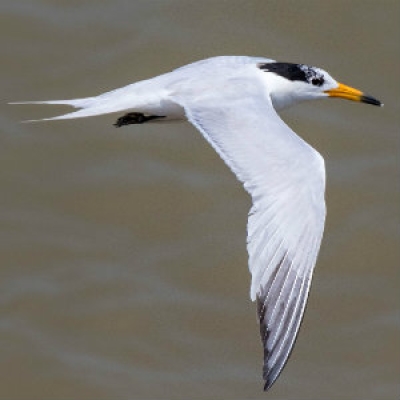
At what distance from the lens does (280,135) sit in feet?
24.1

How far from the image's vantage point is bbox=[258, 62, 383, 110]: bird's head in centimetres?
812

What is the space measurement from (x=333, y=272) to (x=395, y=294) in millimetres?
337

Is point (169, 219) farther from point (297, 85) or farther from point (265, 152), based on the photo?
point (265, 152)

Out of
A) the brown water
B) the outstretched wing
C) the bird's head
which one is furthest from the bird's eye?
the brown water

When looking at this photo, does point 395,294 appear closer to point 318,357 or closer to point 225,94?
point 318,357

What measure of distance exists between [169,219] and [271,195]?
7.70ft

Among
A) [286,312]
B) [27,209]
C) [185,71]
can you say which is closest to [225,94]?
[185,71]

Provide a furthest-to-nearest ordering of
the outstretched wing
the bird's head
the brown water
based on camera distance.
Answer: the brown water → the bird's head → the outstretched wing

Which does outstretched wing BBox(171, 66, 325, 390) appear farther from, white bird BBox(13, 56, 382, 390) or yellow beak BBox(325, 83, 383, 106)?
yellow beak BBox(325, 83, 383, 106)

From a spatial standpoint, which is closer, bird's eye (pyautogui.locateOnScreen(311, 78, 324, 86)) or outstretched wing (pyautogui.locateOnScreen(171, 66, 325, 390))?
outstretched wing (pyautogui.locateOnScreen(171, 66, 325, 390))

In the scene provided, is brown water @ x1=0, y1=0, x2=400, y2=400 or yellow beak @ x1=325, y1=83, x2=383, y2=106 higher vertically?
yellow beak @ x1=325, y1=83, x2=383, y2=106

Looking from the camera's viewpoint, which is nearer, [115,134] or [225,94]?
[225,94]

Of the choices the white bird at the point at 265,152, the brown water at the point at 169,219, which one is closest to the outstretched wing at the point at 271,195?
the white bird at the point at 265,152

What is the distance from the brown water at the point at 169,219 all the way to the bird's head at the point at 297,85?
1131 millimetres
